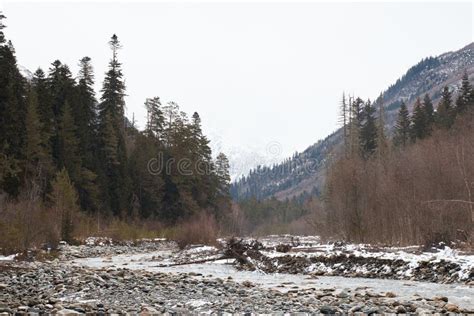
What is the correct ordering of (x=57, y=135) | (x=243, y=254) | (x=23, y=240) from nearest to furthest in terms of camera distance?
(x=23, y=240) < (x=243, y=254) < (x=57, y=135)

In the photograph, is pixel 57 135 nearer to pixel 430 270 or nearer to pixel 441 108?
pixel 430 270

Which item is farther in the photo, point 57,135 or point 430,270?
point 57,135

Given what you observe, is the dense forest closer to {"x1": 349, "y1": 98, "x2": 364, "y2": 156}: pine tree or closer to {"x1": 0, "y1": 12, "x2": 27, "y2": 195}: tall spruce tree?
{"x1": 349, "y1": 98, "x2": 364, "y2": 156}: pine tree

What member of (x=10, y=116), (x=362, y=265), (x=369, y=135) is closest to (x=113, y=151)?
(x=10, y=116)

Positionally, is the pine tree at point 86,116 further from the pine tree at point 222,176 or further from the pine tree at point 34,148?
the pine tree at point 222,176

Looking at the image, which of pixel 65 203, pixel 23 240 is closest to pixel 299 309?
pixel 23 240

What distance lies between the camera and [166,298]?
11.8m

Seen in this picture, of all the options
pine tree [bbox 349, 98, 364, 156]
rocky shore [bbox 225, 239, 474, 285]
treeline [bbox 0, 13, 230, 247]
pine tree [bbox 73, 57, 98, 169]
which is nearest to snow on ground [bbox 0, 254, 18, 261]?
treeline [bbox 0, 13, 230, 247]

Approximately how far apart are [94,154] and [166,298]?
39.9 meters

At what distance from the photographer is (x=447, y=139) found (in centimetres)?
3055

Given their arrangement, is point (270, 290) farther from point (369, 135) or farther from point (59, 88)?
point (369, 135)

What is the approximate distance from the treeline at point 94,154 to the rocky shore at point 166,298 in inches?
345

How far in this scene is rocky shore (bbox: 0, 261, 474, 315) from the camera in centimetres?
1010

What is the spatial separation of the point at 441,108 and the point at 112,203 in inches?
1558
